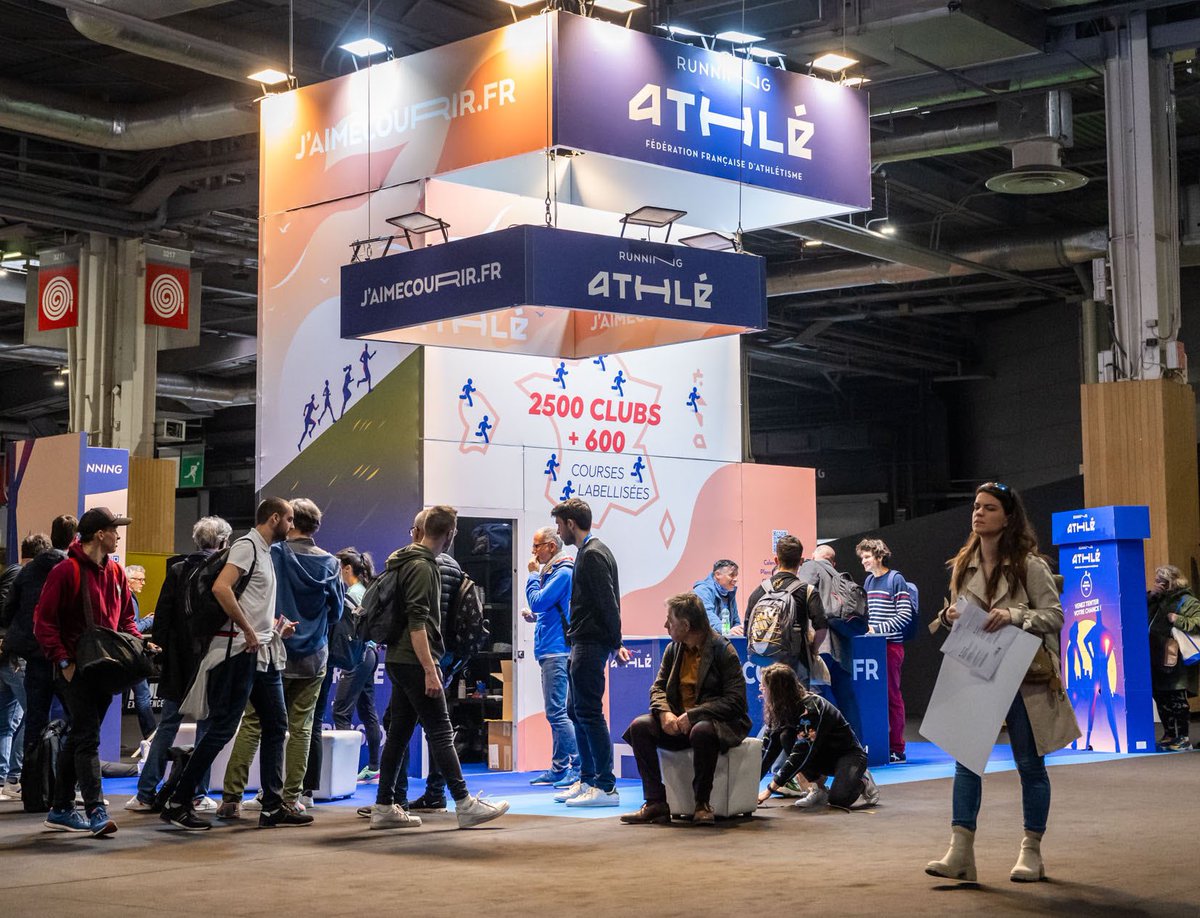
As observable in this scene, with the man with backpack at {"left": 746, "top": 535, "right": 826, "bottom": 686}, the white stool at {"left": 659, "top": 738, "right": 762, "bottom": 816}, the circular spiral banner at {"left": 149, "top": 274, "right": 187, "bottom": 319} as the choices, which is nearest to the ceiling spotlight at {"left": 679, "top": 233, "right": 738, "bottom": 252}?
the man with backpack at {"left": 746, "top": 535, "right": 826, "bottom": 686}

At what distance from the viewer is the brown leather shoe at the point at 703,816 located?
6.95 metres

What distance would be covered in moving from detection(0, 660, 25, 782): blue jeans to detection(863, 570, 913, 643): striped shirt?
5.29 metres

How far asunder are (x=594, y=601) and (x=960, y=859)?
2.92 m

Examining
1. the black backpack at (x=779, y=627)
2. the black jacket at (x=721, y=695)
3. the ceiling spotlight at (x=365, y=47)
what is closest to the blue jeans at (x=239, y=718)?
the black jacket at (x=721, y=695)

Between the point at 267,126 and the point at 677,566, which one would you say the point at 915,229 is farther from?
the point at 267,126

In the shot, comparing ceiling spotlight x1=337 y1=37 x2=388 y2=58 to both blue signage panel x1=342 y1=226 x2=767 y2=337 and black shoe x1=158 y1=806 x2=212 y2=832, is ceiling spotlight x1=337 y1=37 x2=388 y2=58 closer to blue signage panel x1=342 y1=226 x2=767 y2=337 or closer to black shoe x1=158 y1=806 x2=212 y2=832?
blue signage panel x1=342 y1=226 x2=767 y2=337

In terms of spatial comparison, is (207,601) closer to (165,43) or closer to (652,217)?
(652,217)

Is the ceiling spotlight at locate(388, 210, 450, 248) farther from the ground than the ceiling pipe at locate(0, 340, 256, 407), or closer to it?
closer to it

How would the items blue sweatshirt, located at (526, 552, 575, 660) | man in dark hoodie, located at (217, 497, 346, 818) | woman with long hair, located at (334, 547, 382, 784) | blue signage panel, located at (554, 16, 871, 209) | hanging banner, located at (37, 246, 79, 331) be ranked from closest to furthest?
man in dark hoodie, located at (217, 497, 346, 818) → blue signage panel, located at (554, 16, 871, 209) → blue sweatshirt, located at (526, 552, 575, 660) → woman with long hair, located at (334, 547, 382, 784) → hanging banner, located at (37, 246, 79, 331)

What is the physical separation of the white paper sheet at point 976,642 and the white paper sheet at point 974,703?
2 centimetres

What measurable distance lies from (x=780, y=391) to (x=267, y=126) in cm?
1756

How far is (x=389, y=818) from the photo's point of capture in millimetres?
6895

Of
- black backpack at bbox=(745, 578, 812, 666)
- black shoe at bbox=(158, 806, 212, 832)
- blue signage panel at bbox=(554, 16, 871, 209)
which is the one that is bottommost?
black shoe at bbox=(158, 806, 212, 832)

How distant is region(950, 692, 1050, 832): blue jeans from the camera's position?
5.08 meters
